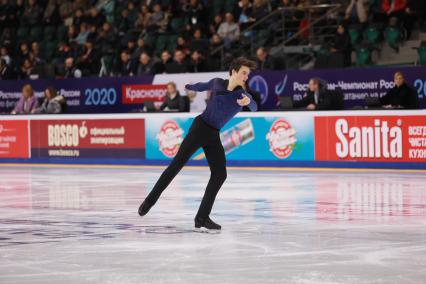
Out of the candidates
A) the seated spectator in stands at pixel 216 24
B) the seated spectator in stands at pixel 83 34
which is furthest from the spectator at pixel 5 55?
the seated spectator in stands at pixel 216 24

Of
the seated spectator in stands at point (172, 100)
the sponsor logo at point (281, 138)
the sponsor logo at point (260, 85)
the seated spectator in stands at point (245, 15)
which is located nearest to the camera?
the sponsor logo at point (281, 138)

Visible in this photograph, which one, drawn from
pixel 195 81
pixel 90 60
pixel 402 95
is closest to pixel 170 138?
pixel 195 81

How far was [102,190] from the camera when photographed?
15.6 meters

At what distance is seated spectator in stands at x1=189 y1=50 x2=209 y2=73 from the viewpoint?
80.9ft

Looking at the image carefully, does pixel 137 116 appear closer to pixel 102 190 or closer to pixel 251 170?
pixel 251 170

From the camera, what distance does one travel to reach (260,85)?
78.5ft

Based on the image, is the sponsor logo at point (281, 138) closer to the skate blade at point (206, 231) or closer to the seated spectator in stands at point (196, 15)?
the seated spectator in stands at point (196, 15)

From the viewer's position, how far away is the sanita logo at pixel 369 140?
18.4m

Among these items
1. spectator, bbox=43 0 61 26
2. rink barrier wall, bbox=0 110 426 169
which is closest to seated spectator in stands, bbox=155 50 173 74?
rink barrier wall, bbox=0 110 426 169

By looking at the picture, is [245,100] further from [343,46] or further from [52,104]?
[52,104]

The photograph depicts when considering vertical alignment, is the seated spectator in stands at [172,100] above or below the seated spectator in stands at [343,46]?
below

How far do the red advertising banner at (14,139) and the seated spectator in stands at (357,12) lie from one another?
8.01 meters

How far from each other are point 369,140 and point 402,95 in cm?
150

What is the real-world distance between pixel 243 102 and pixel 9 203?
523cm
